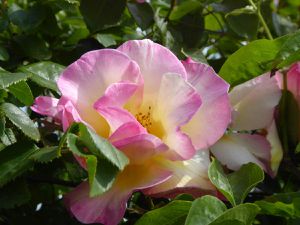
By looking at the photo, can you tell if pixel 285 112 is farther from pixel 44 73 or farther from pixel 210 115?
pixel 44 73

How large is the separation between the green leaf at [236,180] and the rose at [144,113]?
0.01m

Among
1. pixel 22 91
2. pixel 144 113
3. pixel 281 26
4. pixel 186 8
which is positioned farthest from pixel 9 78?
pixel 281 26

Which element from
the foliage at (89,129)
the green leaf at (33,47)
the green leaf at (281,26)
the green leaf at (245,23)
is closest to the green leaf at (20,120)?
the foliage at (89,129)

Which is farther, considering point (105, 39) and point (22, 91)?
point (105, 39)

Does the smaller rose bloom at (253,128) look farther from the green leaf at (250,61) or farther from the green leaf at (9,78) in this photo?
the green leaf at (9,78)

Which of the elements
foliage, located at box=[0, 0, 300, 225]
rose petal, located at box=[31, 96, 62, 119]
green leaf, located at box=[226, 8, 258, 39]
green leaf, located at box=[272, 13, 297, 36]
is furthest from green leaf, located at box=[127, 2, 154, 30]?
rose petal, located at box=[31, 96, 62, 119]

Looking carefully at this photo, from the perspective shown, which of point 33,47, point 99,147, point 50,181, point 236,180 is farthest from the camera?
Answer: point 33,47

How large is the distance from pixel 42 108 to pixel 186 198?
0.15m

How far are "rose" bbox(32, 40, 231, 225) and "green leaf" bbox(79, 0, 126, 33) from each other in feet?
0.79

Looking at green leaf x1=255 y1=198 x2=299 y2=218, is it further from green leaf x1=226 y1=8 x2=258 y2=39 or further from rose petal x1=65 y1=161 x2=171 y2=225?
green leaf x1=226 y1=8 x2=258 y2=39

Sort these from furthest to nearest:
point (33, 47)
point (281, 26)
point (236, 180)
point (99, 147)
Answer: point (281, 26) → point (33, 47) → point (236, 180) → point (99, 147)

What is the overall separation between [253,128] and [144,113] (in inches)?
4.7

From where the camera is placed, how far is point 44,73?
0.62m

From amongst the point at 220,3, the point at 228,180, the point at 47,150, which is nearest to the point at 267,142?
the point at 228,180
